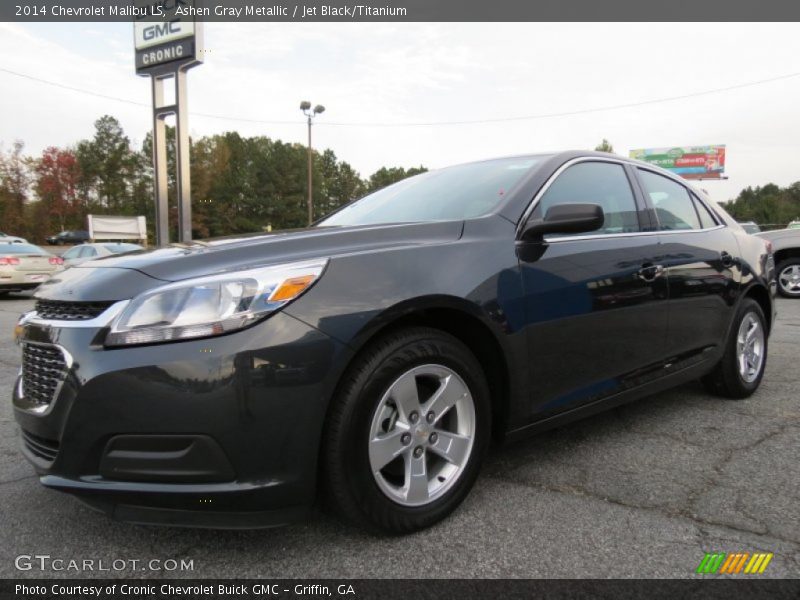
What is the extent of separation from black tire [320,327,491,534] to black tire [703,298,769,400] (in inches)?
92.2

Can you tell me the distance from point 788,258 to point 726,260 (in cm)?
790

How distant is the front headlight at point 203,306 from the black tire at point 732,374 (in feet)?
9.84

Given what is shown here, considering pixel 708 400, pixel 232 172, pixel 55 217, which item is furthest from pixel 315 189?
pixel 708 400

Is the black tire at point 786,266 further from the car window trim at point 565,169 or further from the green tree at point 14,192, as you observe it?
the green tree at point 14,192

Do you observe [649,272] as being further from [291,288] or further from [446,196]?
[291,288]

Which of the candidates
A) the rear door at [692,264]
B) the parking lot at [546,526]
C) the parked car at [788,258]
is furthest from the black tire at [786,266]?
the parking lot at [546,526]

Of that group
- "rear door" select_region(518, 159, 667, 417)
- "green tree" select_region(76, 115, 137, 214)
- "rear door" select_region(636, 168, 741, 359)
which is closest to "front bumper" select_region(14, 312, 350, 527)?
"rear door" select_region(518, 159, 667, 417)

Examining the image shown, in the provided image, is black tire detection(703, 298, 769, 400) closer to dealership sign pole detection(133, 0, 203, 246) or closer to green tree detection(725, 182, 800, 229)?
dealership sign pole detection(133, 0, 203, 246)

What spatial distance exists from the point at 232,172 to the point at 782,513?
241 feet

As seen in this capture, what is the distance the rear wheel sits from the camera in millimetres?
9859

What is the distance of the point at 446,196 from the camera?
9.52 ft

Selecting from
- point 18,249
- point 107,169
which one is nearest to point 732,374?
point 18,249

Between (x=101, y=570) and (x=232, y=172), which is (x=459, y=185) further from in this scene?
(x=232, y=172)

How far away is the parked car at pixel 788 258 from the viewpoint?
9.77 m
